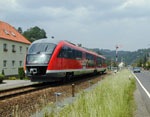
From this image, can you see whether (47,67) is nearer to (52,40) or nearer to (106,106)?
(52,40)

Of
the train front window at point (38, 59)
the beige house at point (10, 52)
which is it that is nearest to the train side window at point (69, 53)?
the train front window at point (38, 59)

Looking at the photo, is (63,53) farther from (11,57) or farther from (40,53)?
(11,57)

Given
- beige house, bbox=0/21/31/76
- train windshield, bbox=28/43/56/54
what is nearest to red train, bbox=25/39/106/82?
→ train windshield, bbox=28/43/56/54

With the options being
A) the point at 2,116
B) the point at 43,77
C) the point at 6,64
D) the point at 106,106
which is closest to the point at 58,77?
the point at 43,77

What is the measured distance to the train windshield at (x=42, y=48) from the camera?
13.2 meters

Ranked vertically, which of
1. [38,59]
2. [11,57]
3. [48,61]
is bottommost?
[48,61]

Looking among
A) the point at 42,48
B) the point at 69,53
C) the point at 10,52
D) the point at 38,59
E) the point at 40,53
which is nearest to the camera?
the point at 38,59

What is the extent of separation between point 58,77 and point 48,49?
82.6 inches

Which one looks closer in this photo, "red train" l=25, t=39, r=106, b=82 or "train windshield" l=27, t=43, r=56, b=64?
"red train" l=25, t=39, r=106, b=82

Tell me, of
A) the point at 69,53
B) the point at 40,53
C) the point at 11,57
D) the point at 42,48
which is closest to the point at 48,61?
the point at 40,53

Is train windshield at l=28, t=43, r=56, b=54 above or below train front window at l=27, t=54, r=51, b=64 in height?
above

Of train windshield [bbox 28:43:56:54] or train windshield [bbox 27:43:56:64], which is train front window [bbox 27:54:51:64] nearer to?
train windshield [bbox 27:43:56:64]

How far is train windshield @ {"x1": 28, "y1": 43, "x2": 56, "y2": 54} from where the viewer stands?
13211 mm

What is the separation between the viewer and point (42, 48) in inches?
531
